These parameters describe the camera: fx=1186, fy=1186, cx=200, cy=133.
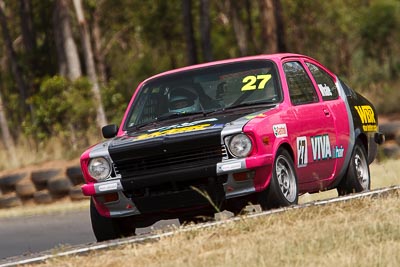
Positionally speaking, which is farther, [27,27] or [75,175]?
[27,27]

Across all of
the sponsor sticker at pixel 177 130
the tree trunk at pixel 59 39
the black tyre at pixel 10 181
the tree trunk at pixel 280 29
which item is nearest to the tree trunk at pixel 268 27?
the tree trunk at pixel 280 29

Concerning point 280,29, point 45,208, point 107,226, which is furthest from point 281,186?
point 280,29

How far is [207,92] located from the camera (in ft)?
34.6

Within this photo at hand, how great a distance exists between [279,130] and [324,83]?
75.4 inches

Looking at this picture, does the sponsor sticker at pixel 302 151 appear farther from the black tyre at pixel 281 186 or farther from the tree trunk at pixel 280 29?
the tree trunk at pixel 280 29

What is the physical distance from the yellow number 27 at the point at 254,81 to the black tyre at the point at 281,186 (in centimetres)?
89

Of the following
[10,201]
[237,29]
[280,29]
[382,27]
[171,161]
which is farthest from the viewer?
[237,29]

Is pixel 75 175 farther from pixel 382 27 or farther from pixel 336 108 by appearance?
pixel 382 27

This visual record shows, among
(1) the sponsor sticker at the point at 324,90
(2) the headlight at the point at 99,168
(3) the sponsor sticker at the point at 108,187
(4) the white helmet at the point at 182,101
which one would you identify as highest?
(4) the white helmet at the point at 182,101

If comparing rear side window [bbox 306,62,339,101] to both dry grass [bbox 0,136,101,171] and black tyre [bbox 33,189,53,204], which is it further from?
dry grass [bbox 0,136,101,171]

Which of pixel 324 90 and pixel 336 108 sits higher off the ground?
pixel 324 90

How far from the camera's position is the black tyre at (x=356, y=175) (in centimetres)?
1123

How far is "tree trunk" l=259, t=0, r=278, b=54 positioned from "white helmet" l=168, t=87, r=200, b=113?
784 inches

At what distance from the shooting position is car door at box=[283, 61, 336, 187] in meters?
10.2
